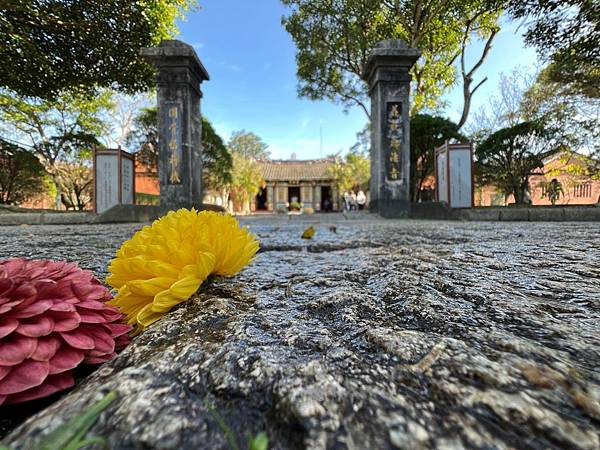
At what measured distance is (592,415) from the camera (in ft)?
0.74

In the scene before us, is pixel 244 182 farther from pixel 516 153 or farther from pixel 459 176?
pixel 459 176

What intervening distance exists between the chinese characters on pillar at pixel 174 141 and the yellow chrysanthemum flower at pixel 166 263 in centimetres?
633

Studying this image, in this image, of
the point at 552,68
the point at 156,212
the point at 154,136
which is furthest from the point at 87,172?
the point at 552,68

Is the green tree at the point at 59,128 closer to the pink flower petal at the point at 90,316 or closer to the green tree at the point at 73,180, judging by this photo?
the green tree at the point at 73,180

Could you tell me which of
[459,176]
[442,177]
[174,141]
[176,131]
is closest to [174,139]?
[174,141]

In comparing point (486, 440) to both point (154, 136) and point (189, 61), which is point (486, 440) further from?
point (154, 136)

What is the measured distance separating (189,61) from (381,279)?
6863 mm

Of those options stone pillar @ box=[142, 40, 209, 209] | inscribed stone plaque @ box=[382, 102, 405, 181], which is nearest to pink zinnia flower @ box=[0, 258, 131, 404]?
stone pillar @ box=[142, 40, 209, 209]

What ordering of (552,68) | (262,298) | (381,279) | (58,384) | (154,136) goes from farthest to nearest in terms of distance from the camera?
(154,136), (552,68), (381,279), (262,298), (58,384)

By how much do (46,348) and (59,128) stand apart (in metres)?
16.3

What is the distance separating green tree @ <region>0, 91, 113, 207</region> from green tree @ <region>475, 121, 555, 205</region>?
14899 mm

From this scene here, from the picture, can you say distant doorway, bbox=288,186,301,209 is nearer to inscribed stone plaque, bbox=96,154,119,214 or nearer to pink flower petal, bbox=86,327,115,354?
inscribed stone plaque, bbox=96,154,119,214

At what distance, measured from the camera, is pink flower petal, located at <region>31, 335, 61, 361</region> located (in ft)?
1.00

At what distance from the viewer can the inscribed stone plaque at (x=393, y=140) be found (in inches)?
257
